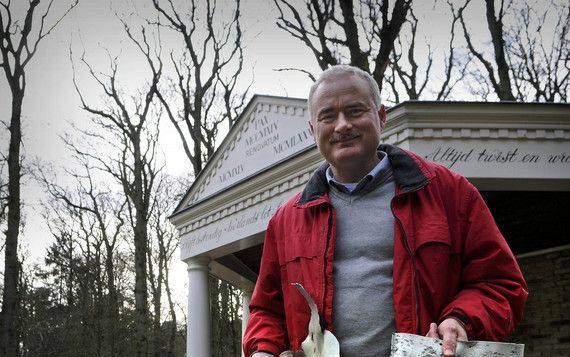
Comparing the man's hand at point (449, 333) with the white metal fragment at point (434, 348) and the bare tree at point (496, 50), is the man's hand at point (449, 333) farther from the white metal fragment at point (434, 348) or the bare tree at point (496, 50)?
the bare tree at point (496, 50)

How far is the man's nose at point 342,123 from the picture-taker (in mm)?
1943

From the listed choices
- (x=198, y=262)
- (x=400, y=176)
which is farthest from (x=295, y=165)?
(x=400, y=176)

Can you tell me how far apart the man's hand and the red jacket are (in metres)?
0.04

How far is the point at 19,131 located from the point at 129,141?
6.39 metres

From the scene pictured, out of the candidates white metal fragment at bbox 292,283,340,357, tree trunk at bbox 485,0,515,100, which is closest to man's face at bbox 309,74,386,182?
white metal fragment at bbox 292,283,340,357

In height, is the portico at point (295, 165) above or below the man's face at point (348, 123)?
above

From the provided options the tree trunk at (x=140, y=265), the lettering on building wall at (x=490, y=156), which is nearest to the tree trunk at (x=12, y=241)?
the tree trunk at (x=140, y=265)

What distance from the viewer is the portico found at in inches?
263

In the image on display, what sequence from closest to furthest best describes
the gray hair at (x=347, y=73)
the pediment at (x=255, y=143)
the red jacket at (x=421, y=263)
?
the red jacket at (x=421, y=263) → the gray hair at (x=347, y=73) → the pediment at (x=255, y=143)

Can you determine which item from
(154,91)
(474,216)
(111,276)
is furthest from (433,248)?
(111,276)

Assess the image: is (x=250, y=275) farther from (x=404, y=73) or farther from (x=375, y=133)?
(x=375, y=133)

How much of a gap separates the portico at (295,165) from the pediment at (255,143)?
0.7 inches

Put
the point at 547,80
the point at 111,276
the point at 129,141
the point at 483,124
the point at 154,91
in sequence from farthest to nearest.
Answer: the point at 111,276 → the point at 129,141 → the point at 154,91 → the point at 547,80 → the point at 483,124

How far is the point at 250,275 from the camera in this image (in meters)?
12.5
